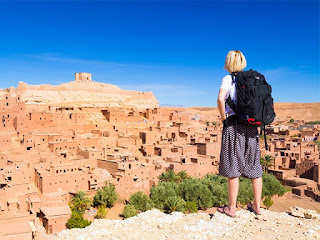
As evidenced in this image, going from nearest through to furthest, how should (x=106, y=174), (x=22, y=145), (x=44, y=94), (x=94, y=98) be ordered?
(x=106, y=174), (x=22, y=145), (x=44, y=94), (x=94, y=98)

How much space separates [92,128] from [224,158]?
23.0m

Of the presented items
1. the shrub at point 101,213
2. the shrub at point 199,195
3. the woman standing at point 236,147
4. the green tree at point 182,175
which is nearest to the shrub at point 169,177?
the green tree at point 182,175

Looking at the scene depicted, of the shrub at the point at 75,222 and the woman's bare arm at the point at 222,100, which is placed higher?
the woman's bare arm at the point at 222,100

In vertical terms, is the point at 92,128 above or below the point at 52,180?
above

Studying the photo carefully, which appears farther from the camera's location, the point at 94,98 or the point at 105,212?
the point at 94,98

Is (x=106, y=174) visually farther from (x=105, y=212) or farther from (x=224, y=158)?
(x=224, y=158)

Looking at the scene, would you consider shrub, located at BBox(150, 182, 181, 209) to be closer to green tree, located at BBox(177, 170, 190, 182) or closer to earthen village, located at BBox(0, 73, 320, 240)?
earthen village, located at BBox(0, 73, 320, 240)

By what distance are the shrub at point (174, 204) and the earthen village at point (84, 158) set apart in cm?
204

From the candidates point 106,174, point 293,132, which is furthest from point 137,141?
point 293,132

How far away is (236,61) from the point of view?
3830 mm

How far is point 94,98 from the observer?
125 ft

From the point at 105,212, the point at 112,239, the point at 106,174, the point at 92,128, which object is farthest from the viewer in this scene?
the point at 92,128

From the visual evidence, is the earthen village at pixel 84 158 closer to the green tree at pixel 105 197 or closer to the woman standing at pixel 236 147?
the green tree at pixel 105 197

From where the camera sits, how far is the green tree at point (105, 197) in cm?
1482
